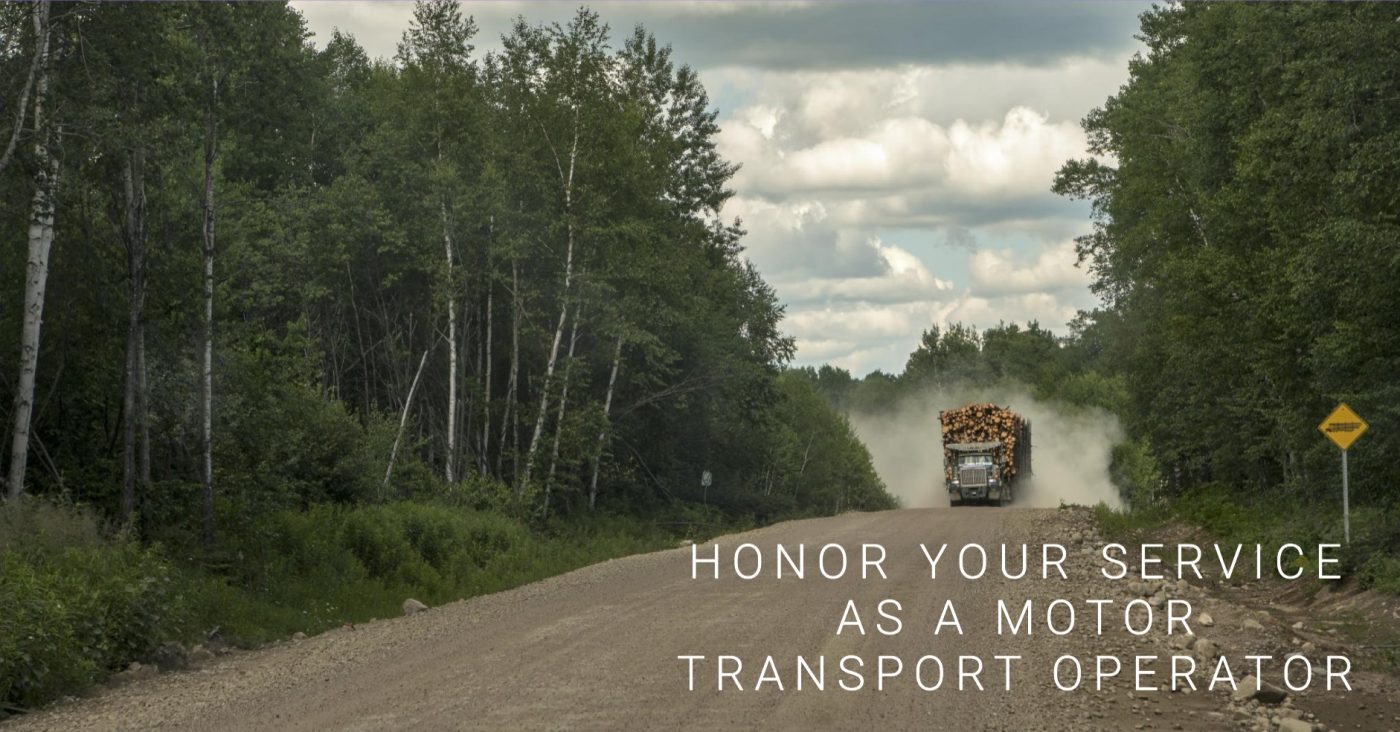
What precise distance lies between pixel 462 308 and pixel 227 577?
838 inches

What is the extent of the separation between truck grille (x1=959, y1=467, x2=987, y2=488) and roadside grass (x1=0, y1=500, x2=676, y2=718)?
25.6 m

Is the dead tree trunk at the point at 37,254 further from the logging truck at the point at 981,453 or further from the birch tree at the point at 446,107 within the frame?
the logging truck at the point at 981,453

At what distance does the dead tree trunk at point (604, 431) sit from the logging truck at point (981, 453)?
49.1ft

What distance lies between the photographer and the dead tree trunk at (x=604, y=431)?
39.2 metres

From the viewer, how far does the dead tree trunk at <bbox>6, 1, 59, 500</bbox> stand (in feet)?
57.8

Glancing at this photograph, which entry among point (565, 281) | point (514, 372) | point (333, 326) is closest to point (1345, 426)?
point (565, 281)

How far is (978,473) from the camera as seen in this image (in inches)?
2109

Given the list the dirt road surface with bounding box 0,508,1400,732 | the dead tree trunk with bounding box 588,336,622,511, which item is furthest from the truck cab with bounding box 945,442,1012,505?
the dirt road surface with bounding box 0,508,1400,732

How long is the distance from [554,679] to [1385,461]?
15.5 metres

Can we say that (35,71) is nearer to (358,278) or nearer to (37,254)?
(37,254)

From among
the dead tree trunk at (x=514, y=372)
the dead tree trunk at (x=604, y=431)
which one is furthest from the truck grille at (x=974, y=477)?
the dead tree trunk at (x=514, y=372)

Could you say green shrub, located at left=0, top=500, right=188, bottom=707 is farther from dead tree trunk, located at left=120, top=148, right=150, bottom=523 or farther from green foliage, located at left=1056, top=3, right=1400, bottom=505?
green foliage, located at left=1056, top=3, right=1400, bottom=505

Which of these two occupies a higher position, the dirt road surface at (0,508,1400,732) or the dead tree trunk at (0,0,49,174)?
the dead tree trunk at (0,0,49,174)

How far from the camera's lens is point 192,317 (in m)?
21.4
